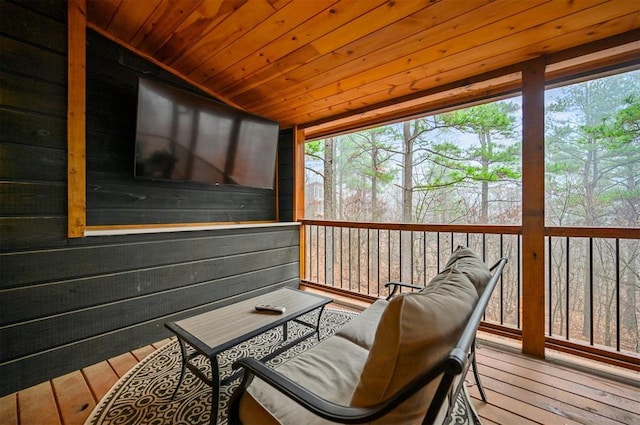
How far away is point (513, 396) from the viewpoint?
160 cm

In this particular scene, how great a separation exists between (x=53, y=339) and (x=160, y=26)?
2.40 metres

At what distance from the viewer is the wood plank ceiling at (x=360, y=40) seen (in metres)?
1.65

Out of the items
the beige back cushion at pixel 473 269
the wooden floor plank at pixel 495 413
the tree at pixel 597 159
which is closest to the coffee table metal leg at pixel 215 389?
the beige back cushion at pixel 473 269

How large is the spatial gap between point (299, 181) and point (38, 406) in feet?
9.65

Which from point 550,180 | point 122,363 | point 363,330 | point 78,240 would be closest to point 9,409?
point 122,363

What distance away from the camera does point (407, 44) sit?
1948 millimetres

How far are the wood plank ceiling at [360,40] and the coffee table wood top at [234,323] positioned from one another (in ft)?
6.40

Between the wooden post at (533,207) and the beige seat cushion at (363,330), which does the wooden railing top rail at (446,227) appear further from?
the beige seat cushion at (363,330)

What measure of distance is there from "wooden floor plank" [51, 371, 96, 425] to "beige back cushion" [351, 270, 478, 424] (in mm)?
1647

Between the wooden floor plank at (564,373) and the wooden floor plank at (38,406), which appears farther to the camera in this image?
the wooden floor plank at (564,373)

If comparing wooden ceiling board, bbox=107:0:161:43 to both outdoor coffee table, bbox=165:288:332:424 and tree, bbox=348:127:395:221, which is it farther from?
tree, bbox=348:127:395:221

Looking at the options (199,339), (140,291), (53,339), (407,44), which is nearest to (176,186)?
(140,291)

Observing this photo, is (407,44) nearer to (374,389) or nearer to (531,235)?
(531,235)

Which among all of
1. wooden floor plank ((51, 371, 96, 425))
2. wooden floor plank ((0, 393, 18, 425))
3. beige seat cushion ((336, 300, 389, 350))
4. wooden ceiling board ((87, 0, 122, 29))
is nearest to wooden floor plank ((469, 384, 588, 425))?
beige seat cushion ((336, 300, 389, 350))
